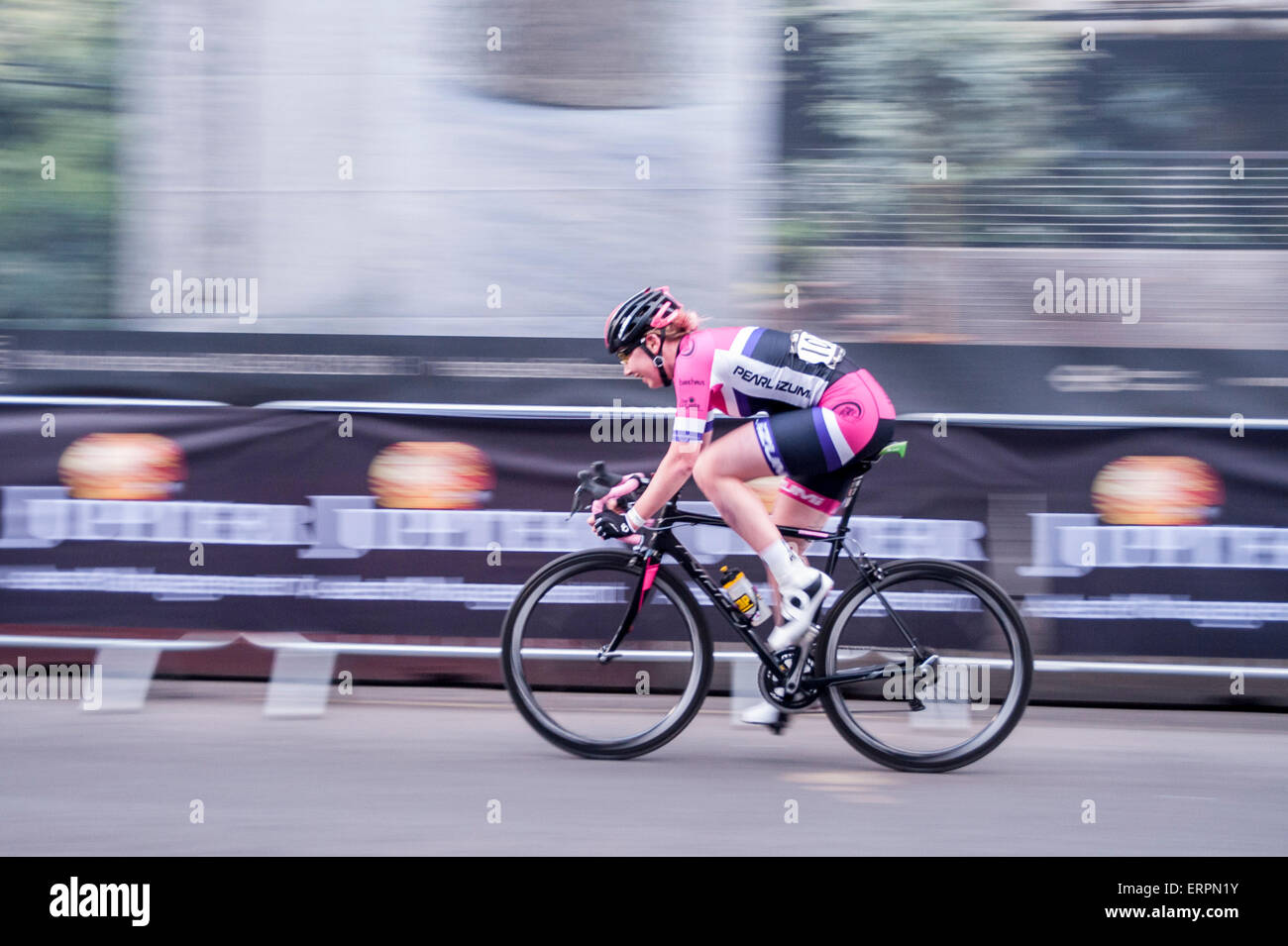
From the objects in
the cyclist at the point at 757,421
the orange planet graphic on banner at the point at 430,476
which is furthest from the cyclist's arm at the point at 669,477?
the orange planet graphic on banner at the point at 430,476

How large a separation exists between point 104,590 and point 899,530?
3.99m

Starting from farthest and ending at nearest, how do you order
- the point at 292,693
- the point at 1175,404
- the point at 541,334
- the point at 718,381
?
1. the point at 541,334
2. the point at 1175,404
3. the point at 292,693
4. the point at 718,381

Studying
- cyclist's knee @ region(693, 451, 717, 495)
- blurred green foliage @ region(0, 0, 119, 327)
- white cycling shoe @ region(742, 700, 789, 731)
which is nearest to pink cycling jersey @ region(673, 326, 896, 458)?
cyclist's knee @ region(693, 451, 717, 495)

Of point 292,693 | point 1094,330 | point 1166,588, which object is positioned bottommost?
point 292,693

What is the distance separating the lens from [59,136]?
7352 mm

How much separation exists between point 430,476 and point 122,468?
1546 millimetres

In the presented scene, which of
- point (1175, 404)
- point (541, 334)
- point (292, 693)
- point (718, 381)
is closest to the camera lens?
point (718, 381)

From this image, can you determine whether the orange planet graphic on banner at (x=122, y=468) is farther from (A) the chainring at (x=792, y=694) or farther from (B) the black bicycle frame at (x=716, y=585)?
(A) the chainring at (x=792, y=694)

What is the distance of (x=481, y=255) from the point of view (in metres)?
7.29

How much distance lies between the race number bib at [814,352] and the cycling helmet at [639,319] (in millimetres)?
500

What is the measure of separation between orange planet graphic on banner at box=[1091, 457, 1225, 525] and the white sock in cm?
202

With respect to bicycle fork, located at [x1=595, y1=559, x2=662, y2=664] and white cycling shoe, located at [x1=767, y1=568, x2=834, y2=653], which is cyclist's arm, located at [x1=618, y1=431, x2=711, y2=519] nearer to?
bicycle fork, located at [x1=595, y1=559, x2=662, y2=664]

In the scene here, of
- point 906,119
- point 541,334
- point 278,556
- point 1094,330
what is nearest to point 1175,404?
point 1094,330

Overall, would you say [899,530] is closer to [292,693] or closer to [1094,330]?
[1094,330]
